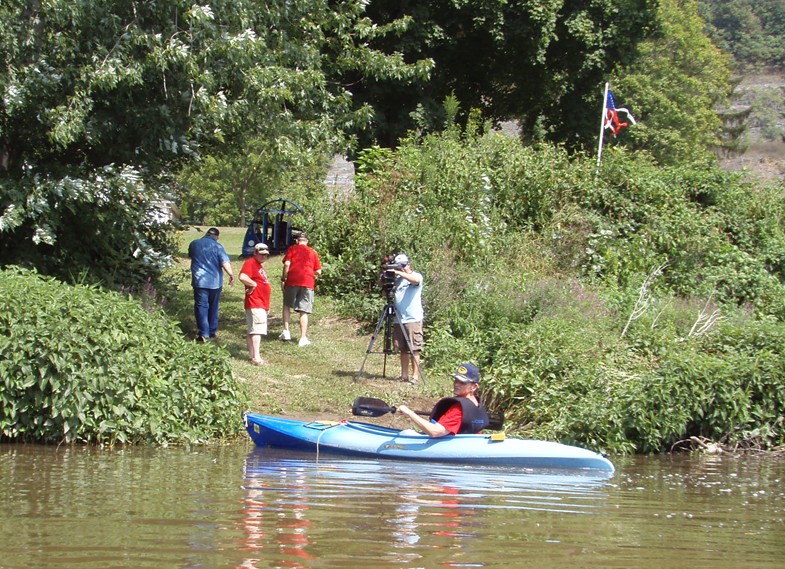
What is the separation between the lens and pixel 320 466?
10438mm

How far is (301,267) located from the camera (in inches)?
652

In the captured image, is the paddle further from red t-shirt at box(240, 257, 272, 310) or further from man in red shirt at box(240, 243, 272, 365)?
red t-shirt at box(240, 257, 272, 310)

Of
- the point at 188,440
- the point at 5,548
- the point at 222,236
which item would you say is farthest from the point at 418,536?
the point at 222,236

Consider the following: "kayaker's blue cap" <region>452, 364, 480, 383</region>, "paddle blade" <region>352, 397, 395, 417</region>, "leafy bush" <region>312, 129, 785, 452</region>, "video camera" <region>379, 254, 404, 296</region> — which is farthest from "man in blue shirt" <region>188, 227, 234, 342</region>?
"kayaker's blue cap" <region>452, 364, 480, 383</region>

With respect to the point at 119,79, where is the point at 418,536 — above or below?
below

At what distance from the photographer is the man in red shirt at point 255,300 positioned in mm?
14695

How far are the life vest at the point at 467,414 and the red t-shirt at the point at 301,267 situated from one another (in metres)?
5.84

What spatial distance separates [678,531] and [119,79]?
8427mm

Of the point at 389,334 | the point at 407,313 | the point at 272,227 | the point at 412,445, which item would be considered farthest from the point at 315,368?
the point at 272,227

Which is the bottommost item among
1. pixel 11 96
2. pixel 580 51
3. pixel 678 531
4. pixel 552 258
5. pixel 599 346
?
pixel 678 531

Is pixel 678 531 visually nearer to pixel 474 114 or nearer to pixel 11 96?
pixel 11 96

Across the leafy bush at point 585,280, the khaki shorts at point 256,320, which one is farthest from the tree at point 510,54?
the khaki shorts at point 256,320

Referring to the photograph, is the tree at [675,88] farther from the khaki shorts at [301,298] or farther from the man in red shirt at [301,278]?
the khaki shorts at [301,298]

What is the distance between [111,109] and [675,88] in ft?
131
